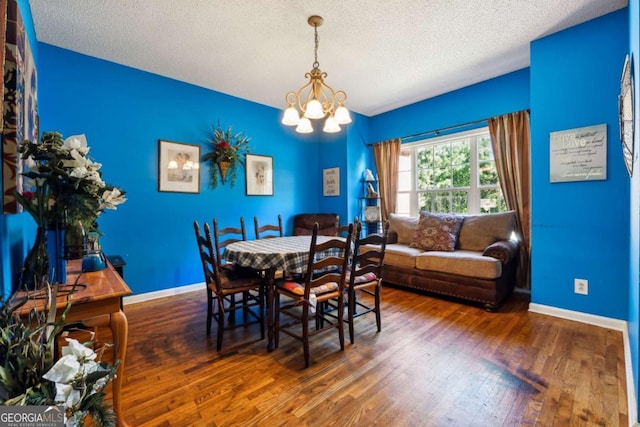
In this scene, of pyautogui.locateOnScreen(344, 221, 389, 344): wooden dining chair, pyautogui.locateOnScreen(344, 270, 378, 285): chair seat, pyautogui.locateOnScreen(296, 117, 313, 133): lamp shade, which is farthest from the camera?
pyautogui.locateOnScreen(296, 117, 313, 133): lamp shade

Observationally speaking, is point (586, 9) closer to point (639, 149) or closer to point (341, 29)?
point (639, 149)

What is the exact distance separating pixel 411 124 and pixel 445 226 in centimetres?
175

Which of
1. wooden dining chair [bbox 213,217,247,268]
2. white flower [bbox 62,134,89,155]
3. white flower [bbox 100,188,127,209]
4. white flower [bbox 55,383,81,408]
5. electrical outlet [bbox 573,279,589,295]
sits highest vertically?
white flower [bbox 62,134,89,155]

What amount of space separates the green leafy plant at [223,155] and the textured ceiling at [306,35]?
2.09ft

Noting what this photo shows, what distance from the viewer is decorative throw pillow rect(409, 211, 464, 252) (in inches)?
137

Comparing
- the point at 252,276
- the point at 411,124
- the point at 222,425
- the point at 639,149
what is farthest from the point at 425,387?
the point at 411,124

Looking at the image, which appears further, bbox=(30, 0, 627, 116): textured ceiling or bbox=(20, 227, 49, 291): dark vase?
bbox=(30, 0, 627, 116): textured ceiling

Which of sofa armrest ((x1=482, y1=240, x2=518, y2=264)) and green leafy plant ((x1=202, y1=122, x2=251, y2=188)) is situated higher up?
green leafy plant ((x1=202, y1=122, x2=251, y2=188))

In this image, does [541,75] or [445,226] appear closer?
[541,75]

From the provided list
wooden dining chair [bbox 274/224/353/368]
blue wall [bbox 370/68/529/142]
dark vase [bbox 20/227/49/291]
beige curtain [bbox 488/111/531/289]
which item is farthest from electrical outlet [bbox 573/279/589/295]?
dark vase [bbox 20/227/49/291]

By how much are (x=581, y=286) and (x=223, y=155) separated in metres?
4.11

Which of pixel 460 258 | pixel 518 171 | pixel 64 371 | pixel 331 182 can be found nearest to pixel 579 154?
pixel 518 171

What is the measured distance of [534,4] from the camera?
7.38 ft

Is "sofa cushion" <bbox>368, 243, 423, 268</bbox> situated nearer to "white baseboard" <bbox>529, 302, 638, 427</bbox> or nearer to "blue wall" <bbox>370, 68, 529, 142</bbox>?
"white baseboard" <bbox>529, 302, 638, 427</bbox>
